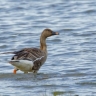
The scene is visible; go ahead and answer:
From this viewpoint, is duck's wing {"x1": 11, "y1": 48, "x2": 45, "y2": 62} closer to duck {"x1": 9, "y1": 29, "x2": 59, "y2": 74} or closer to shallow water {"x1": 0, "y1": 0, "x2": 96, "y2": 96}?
duck {"x1": 9, "y1": 29, "x2": 59, "y2": 74}

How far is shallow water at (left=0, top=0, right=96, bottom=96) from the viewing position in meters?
12.0

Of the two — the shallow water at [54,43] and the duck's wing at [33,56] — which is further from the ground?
the duck's wing at [33,56]

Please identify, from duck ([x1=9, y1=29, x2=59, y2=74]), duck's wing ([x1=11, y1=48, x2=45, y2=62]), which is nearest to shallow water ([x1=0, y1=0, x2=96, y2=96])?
duck ([x1=9, y1=29, x2=59, y2=74])

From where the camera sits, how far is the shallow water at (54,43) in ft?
39.3

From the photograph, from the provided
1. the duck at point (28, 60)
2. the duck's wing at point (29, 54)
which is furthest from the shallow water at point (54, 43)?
the duck's wing at point (29, 54)

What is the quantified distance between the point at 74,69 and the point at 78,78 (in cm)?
103

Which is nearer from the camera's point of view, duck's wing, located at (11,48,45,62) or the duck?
the duck

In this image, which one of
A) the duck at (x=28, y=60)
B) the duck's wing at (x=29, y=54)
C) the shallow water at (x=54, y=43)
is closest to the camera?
the shallow water at (x=54, y=43)

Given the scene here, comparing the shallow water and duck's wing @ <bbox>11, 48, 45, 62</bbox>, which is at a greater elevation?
duck's wing @ <bbox>11, 48, 45, 62</bbox>

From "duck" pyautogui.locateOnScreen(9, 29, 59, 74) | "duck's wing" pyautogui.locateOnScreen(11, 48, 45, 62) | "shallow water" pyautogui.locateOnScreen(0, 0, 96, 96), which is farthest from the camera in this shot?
"duck's wing" pyautogui.locateOnScreen(11, 48, 45, 62)

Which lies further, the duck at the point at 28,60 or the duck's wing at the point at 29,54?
the duck's wing at the point at 29,54

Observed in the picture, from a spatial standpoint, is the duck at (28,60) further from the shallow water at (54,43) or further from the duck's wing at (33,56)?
the shallow water at (54,43)

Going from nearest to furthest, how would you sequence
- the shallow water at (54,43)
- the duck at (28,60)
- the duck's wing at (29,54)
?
the shallow water at (54,43) → the duck at (28,60) → the duck's wing at (29,54)

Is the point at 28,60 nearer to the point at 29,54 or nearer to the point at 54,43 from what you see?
the point at 29,54
